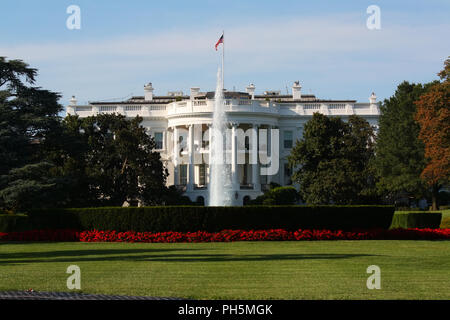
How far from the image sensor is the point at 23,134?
133 feet

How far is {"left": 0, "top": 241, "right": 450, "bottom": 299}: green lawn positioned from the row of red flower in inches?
140

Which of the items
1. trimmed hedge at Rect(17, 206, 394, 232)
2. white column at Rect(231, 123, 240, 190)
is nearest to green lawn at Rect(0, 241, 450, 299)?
trimmed hedge at Rect(17, 206, 394, 232)

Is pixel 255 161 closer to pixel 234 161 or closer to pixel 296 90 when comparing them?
pixel 234 161

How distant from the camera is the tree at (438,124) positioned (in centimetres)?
4362

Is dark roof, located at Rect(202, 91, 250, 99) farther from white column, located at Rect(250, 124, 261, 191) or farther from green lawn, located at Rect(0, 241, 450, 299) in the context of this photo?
green lawn, located at Rect(0, 241, 450, 299)

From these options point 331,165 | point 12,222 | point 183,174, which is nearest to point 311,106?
point 183,174

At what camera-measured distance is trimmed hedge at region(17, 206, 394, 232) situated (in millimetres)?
32344

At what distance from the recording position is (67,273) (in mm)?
17266

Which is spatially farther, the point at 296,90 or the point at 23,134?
the point at 296,90

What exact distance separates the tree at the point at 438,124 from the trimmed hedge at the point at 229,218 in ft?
41.2

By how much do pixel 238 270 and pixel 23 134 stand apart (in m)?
25.8

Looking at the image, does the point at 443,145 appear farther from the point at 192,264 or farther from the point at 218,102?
the point at 192,264

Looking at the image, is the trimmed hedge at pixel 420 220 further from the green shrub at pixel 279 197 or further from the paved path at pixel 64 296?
the paved path at pixel 64 296

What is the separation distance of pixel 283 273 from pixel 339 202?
4197 centimetres
